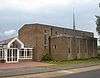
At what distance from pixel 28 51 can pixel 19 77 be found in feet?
92.8

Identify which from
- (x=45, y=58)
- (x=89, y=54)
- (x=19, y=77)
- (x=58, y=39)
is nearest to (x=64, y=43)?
(x=58, y=39)

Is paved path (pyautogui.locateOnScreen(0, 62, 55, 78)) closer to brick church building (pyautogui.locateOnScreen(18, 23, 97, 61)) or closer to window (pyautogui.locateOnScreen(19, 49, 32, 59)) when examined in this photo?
window (pyautogui.locateOnScreen(19, 49, 32, 59))

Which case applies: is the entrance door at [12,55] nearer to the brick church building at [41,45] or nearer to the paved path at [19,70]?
the brick church building at [41,45]

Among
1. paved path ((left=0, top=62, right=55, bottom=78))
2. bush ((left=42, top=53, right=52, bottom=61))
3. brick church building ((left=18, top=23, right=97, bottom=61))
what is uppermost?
brick church building ((left=18, top=23, right=97, bottom=61))

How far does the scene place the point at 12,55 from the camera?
4853 cm

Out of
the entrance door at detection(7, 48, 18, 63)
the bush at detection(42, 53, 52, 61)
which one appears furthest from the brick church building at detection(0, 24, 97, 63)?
the bush at detection(42, 53, 52, 61)

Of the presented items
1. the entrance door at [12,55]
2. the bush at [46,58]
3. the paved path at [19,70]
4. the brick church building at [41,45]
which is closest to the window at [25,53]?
the brick church building at [41,45]

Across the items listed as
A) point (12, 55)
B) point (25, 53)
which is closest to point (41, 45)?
point (25, 53)

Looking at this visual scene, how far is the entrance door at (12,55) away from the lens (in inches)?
1893

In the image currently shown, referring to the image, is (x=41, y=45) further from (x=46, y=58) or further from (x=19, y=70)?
(x=19, y=70)

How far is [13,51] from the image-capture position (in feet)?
161

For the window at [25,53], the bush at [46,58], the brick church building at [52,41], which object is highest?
the brick church building at [52,41]

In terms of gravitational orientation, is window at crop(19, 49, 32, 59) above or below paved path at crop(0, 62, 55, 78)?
above

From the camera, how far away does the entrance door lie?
48.1 metres
